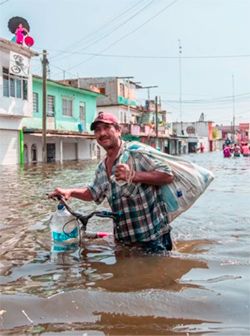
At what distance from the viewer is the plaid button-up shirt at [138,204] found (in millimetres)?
Answer: 4293

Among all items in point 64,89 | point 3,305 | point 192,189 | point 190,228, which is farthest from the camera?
point 64,89

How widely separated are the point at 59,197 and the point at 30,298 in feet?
4.02

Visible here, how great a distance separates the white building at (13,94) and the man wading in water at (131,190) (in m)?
26.3

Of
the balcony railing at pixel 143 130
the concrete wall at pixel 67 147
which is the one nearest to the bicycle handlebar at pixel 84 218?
the concrete wall at pixel 67 147

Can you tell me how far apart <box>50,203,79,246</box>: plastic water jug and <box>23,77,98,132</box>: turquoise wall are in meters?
29.8

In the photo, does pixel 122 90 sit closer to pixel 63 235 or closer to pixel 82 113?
pixel 82 113

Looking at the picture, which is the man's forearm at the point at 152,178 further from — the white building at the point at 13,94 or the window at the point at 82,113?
the window at the point at 82,113

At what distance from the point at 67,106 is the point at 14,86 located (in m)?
10.0

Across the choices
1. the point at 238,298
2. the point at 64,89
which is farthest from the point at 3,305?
the point at 64,89

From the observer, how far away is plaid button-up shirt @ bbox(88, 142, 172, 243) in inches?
169

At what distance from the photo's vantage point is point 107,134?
431cm

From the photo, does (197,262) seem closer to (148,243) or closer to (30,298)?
(148,243)

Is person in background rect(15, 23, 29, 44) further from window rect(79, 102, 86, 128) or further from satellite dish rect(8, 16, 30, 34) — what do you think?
window rect(79, 102, 86, 128)

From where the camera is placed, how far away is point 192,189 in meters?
4.58
